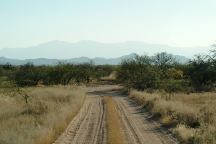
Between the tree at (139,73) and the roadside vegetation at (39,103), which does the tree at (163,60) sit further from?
the roadside vegetation at (39,103)

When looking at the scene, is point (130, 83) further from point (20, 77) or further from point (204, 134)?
point (204, 134)

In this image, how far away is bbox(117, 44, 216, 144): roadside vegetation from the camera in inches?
875

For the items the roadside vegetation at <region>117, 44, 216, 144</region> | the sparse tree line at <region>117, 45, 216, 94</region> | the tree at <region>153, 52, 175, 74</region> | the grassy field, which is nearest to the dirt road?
the grassy field

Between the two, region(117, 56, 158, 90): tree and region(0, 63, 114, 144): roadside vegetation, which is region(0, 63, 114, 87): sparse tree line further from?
region(117, 56, 158, 90): tree

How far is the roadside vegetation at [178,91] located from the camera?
22.2 m

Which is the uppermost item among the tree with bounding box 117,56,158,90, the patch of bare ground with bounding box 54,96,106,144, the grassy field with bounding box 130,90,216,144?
the tree with bounding box 117,56,158,90

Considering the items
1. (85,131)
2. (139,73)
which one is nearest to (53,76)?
(139,73)

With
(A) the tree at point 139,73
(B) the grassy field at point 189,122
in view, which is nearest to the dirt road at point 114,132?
(B) the grassy field at point 189,122

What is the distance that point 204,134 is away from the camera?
18.1 metres

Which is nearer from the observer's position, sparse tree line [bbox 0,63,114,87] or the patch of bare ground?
the patch of bare ground

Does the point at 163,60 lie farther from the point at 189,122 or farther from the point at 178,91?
the point at 189,122

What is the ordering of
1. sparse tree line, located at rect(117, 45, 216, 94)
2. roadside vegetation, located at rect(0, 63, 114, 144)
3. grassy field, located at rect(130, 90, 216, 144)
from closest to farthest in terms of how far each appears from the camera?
grassy field, located at rect(130, 90, 216, 144)
roadside vegetation, located at rect(0, 63, 114, 144)
sparse tree line, located at rect(117, 45, 216, 94)

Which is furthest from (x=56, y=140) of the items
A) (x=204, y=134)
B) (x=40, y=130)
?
(x=204, y=134)

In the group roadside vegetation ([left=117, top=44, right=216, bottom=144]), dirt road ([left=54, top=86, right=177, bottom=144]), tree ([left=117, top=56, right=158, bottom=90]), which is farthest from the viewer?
tree ([left=117, top=56, right=158, bottom=90])
